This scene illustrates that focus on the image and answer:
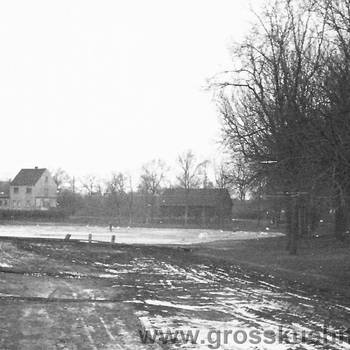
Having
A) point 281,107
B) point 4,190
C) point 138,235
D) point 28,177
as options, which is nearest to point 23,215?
point 28,177

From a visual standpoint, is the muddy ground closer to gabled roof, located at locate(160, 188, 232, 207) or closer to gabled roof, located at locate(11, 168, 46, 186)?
gabled roof, located at locate(160, 188, 232, 207)

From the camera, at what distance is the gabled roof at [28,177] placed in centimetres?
11514

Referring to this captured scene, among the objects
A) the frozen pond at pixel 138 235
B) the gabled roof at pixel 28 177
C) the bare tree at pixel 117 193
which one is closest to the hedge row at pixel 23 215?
the bare tree at pixel 117 193

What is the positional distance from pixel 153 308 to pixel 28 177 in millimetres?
110118

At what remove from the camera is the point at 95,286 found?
47.8ft

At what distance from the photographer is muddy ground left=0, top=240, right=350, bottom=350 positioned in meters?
7.93

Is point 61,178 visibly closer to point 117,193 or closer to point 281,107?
point 117,193

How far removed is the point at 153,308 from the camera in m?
10.9

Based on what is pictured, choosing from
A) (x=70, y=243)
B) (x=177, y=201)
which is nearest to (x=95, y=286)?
(x=70, y=243)

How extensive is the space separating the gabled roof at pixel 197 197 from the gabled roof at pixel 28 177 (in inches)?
1273

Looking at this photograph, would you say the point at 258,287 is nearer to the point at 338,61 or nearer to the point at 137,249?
the point at 338,61

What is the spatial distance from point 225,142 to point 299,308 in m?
19.5

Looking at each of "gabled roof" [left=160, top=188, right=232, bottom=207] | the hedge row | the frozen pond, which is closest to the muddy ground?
the frozen pond

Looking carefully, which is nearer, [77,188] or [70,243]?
[70,243]
